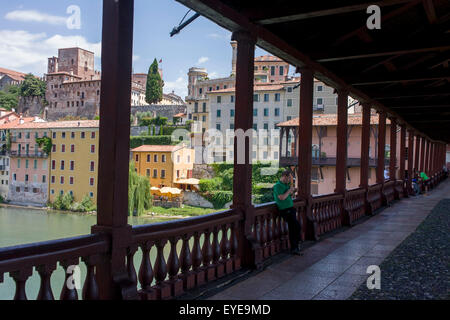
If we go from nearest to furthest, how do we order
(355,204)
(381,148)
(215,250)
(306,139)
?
(215,250) → (306,139) → (355,204) → (381,148)

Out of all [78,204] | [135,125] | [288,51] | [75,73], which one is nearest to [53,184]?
[78,204]

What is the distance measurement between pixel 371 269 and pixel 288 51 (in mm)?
2963

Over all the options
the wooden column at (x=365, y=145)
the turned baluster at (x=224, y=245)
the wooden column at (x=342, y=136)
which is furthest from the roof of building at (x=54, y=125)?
the turned baluster at (x=224, y=245)

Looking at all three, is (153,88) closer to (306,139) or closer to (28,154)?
(28,154)

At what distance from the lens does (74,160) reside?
5644 centimetres

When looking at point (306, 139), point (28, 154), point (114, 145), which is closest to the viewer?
point (114, 145)

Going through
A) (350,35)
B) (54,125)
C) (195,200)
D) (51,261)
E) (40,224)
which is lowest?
(40,224)

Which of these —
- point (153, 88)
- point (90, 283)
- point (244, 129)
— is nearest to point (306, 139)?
point (244, 129)

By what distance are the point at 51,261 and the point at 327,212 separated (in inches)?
226

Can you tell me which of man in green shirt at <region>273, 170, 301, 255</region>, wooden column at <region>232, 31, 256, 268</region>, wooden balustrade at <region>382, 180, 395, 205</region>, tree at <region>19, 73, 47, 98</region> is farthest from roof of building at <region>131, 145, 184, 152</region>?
wooden column at <region>232, 31, 256, 268</region>

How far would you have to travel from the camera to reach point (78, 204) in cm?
5419

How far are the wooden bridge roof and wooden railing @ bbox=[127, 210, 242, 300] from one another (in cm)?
208

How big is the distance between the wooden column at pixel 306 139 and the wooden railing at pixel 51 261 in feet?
13.7
